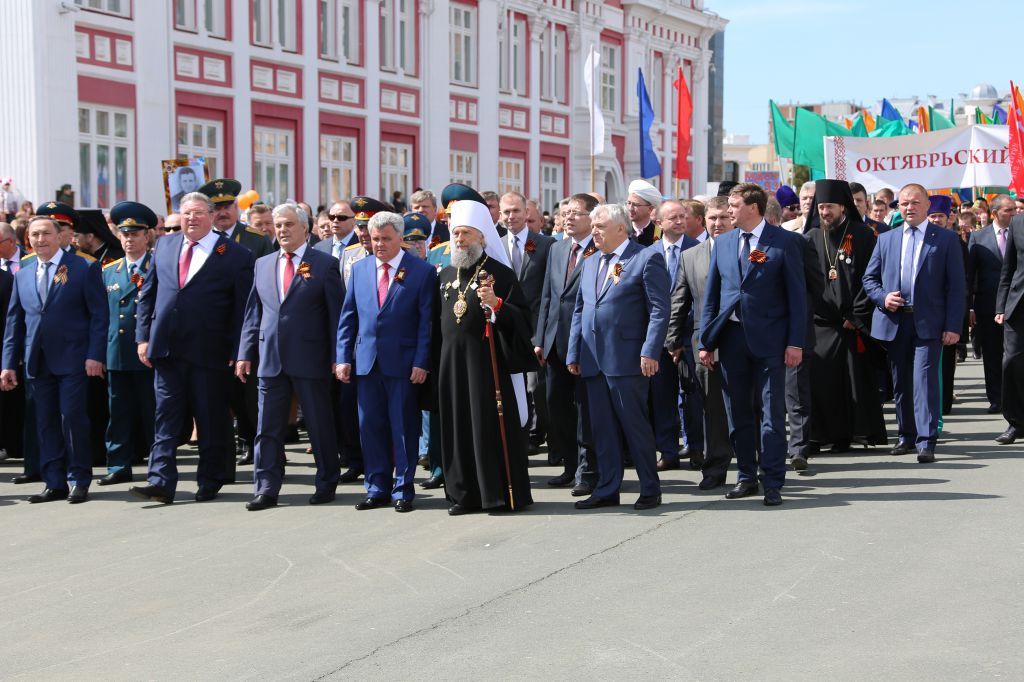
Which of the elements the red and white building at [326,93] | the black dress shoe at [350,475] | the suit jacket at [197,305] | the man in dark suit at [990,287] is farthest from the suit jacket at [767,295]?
the red and white building at [326,93]

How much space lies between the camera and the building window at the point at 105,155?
22688mm

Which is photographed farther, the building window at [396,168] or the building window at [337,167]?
the building window at [396,168]

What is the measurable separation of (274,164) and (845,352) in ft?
56.6

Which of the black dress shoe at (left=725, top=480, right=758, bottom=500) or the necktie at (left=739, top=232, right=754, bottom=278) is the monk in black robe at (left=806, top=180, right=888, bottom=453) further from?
the necktie at (left=739, top=232, right=754, bottom=278)

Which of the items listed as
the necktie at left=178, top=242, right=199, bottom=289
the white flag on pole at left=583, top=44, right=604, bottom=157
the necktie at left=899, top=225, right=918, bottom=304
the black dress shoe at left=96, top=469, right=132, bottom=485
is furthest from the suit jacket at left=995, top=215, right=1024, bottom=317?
the white flag on pole at left=583, top=44, right=604, bottom=157

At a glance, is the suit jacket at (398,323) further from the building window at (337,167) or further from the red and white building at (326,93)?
the building window at (337,167)

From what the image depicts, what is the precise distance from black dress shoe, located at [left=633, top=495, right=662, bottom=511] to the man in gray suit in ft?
2.70

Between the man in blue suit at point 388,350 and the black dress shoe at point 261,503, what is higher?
the man in blue suit at point 388,350

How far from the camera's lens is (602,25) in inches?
1550

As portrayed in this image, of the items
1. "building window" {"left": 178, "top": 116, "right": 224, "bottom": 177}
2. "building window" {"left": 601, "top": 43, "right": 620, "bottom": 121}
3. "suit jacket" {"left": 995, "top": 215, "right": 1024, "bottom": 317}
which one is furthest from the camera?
"building window" {"left": 601, "top": 43, "right": 620, "bottom": 121}

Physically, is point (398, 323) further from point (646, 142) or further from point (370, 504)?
point (646, 142)

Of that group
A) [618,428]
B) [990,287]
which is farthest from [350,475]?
[990,287]

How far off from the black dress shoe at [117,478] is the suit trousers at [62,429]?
49cm

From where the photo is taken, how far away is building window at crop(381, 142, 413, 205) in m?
30.5
